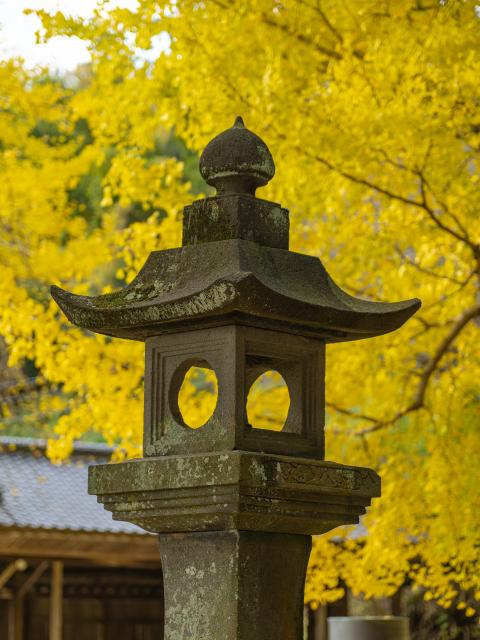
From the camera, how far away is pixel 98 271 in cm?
2708

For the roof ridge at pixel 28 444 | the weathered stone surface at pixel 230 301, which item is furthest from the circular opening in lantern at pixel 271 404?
the roof ridge at pixel 28 444

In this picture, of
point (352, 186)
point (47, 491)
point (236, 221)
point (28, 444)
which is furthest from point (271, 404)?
point (28, 444)

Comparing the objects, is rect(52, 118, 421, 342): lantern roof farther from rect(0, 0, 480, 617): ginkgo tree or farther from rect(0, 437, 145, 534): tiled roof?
rect(0, 437, 145, 534): tiled roof

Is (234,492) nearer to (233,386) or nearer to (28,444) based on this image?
(233,386)

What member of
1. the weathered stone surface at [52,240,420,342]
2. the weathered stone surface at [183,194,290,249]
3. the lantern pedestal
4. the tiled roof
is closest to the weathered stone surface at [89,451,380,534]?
the lantern pedestal

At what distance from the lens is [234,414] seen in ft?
→ 15.6

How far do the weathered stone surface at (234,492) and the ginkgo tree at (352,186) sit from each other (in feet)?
11.9

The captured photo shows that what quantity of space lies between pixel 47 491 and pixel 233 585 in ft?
38.2

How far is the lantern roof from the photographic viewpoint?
16.2ft

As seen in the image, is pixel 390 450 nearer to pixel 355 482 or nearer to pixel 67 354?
pixel 67 354

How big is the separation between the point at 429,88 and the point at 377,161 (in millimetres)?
1151

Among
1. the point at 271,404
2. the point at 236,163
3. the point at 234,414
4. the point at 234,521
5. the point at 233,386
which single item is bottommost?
the point at 234,521

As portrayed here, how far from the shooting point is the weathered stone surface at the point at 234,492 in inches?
181

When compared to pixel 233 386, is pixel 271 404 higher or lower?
higher
